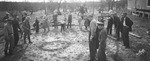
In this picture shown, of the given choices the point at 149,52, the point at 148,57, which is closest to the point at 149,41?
the point at 149,52

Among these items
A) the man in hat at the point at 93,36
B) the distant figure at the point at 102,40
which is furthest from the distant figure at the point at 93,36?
the distant figure at the point at 102,40

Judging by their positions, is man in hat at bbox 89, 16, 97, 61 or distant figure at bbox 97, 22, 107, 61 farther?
man in hat at bbox 89, 16, 97, 61

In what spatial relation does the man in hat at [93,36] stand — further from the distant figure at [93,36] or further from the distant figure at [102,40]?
the distant figure at [102,40]

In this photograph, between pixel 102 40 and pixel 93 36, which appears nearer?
pixel 102 40

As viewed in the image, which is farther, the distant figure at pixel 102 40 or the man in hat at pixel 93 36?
the man in hat at pixel 93 36

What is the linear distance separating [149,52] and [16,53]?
21.2 ft

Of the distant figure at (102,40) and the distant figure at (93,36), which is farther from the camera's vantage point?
the distant figure at (93,36)

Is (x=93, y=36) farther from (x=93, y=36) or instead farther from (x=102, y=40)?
(x=102, y=40)

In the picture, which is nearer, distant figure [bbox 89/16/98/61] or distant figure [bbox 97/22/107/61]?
distant figure [bbox 97/22/107/61]

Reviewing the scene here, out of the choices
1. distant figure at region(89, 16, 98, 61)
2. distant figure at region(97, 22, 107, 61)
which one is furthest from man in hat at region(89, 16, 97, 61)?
distant figure at region(97, 22, 107, 61)

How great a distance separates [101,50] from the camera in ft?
15.2

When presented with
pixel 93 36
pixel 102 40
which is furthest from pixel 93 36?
pixel 102 40

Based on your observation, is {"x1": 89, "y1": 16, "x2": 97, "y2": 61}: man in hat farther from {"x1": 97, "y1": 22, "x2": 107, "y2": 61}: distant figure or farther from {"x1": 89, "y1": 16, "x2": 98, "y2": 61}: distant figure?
{"x1": 97, "y1": 22, "x2": 107, "y2": 61}: distant figure

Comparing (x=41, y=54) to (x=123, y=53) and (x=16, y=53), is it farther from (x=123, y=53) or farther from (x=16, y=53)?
(x=123, y=53)
